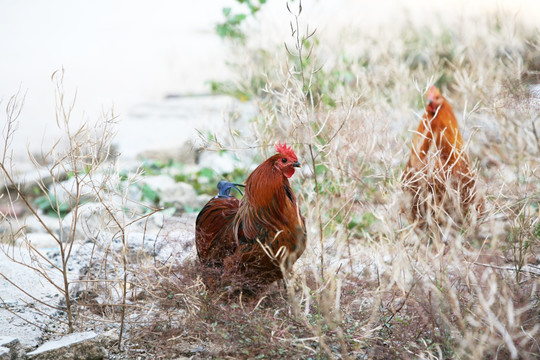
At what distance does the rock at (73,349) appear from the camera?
2646 mm

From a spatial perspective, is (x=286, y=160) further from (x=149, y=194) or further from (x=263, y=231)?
(x=149, y=194)

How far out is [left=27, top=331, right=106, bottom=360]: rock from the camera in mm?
2646

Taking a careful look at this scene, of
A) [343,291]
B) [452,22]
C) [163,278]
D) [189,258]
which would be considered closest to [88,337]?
[163,278]

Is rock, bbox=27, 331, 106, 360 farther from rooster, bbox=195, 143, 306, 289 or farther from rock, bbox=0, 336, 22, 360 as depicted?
rooster, bbox=195, 143, 306, 289

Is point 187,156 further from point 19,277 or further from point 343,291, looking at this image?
point 343,291

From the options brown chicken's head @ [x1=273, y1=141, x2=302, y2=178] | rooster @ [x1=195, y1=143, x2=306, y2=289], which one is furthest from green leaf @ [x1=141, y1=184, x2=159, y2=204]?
brown chicken's head @ [x1=273, y1=141, x2=302, y2=178]

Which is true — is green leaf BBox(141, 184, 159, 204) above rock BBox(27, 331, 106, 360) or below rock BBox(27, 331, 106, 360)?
below

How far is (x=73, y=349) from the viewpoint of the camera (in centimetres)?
267

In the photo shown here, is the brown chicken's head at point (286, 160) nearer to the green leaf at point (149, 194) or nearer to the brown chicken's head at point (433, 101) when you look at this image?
the brown chicken's head at point (433, 101)

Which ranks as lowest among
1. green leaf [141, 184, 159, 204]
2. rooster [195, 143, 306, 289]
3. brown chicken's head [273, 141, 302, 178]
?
green leaf [141, 184, 159, 204]

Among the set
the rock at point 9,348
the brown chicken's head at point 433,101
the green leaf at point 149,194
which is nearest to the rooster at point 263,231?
the rock at point 9,348

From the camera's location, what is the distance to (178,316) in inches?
114

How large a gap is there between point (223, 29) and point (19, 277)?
3.88 metres

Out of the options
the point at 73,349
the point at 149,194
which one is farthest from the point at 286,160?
the point at 149,194
